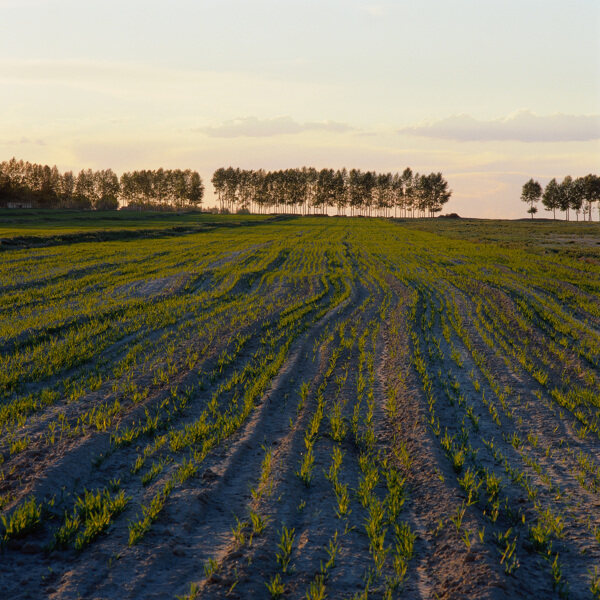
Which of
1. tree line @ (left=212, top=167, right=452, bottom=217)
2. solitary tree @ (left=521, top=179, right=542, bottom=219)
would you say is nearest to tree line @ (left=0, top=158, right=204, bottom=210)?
tree line @ (left=212, top=167, right=452, bottom=217)

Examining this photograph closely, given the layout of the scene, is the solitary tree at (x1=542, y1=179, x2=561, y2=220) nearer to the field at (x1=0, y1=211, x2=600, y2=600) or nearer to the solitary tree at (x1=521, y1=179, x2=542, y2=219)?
the solitary tree at (x1=521, y1=179, x2=542, y2=219)

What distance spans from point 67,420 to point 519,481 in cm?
685

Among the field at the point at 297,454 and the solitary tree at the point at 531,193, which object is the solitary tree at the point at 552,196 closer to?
the solitary tree at the point at 531,193

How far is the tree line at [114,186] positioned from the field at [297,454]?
453 ft

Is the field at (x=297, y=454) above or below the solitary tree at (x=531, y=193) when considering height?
below

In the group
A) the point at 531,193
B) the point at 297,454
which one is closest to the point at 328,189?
the point at 531,193

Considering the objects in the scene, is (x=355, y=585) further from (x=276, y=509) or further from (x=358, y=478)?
(x=358, y=478)

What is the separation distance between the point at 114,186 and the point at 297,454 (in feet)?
521

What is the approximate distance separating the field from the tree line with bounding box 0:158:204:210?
13795 centimetres

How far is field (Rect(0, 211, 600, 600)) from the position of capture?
175 inches

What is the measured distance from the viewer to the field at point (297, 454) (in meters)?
4.44

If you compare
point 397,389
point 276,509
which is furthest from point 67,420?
point 397,389

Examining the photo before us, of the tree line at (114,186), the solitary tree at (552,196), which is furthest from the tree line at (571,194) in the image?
the tree line at (114,186)

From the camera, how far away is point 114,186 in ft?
487
